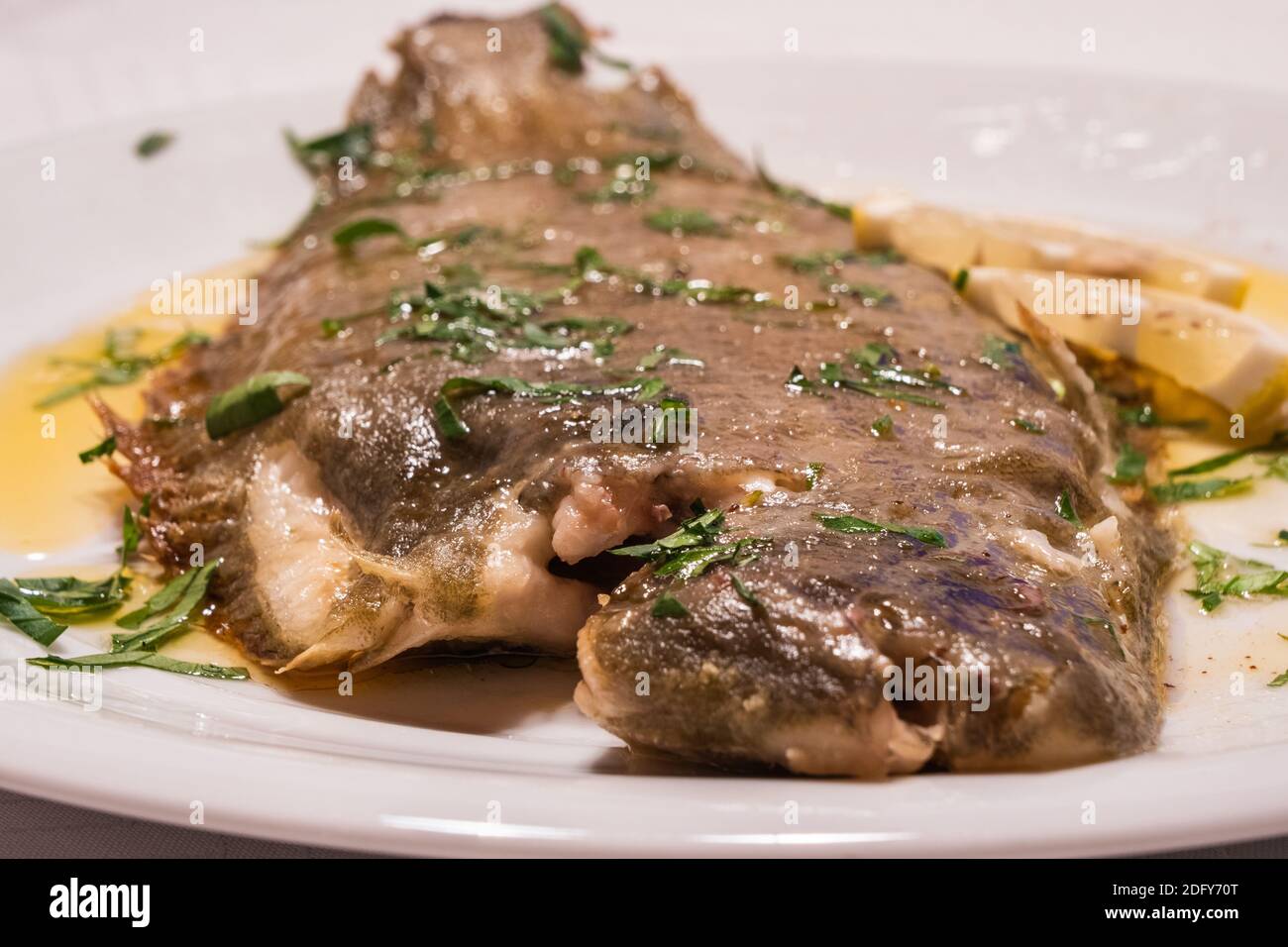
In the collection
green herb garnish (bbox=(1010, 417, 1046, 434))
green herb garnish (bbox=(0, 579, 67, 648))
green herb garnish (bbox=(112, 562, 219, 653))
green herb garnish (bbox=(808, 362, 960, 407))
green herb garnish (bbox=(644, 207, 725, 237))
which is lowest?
green herb garnish (bbox=(112, 562, 219, 653))

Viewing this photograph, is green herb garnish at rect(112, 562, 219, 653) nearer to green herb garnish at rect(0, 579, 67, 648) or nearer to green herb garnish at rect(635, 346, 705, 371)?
green herb garnish at rect(0, 579, 67, 648)

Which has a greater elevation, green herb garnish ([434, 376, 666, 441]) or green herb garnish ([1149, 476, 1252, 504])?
green herb garnish ([434, 376, 666, 441])

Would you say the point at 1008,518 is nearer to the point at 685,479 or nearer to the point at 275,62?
the point at 685,479

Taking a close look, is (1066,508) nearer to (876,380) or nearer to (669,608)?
(876,380)

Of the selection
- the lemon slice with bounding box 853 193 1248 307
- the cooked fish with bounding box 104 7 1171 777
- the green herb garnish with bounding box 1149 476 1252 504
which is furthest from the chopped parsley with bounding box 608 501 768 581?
the lemon slice with bounding box 853 193 1248 307

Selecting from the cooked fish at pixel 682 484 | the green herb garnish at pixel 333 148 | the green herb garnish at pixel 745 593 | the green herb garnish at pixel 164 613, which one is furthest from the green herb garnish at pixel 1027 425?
the green herb garnish at pixel 333 148

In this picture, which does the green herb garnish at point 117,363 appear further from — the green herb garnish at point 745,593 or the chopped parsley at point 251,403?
the green herb garnish at point 745,593
